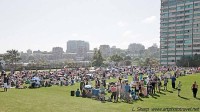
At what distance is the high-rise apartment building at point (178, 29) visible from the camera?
146375mm

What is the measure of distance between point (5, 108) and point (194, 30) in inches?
5531

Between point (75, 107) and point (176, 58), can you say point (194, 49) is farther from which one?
point (75, 107)

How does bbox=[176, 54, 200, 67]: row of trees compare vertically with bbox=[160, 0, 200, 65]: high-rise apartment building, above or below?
below

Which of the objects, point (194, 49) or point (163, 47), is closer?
point (194, 49)

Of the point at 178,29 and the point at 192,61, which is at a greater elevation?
the point at 178,29

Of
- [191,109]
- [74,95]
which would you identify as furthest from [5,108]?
[191,109]

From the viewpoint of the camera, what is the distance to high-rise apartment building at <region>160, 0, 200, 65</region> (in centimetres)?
14638

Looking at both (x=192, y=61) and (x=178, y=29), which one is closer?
(x=192, y=61)

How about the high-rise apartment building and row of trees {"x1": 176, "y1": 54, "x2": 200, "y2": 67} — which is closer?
row of trees {"x1": 176, "y1": 54, "x2": 200, "y2": 67}

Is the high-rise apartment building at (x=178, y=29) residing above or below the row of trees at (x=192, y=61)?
above

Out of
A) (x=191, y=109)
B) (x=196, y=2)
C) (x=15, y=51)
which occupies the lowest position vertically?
(x=191, y=109)

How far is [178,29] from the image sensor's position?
15488 centimetres

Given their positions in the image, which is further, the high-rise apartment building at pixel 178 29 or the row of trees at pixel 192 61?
the high-rise apartment building at pixel 178 29

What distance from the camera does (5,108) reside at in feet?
61.8
